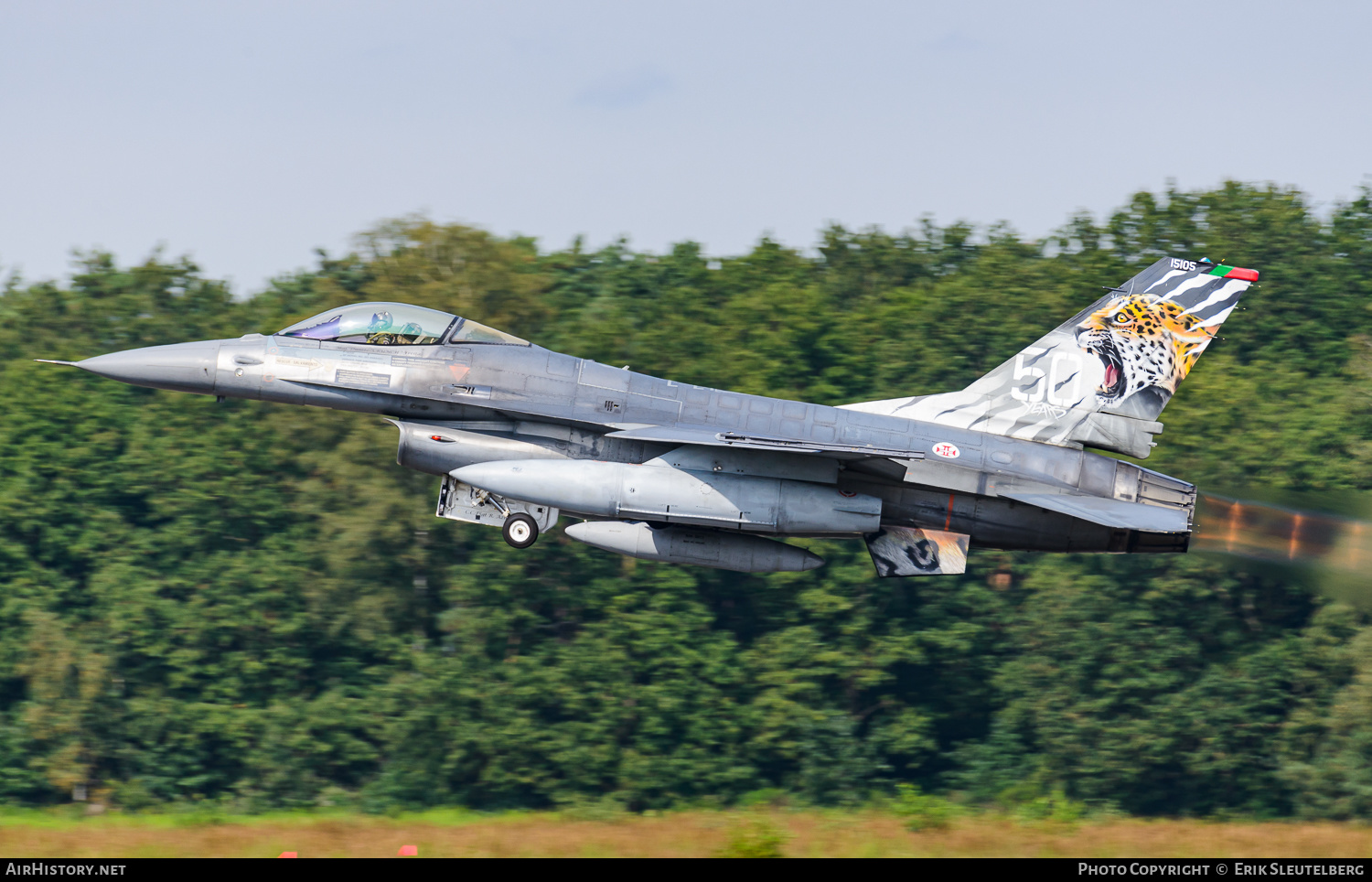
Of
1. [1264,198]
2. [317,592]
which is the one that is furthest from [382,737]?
[1264,198]

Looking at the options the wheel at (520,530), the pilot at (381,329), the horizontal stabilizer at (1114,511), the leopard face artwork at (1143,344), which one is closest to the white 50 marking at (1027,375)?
the leopard face artwork at (1143,344)

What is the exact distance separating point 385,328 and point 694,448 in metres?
4.42

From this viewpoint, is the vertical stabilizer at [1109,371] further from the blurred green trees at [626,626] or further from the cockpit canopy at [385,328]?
the blurred green trees at [626,626]

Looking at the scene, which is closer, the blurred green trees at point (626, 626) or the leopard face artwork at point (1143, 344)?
the leopard face artwork at point (1143, 344)

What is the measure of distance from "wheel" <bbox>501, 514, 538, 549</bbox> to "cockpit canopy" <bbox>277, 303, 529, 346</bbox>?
2352 millimetres

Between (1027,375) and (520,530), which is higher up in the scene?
(1027,375)

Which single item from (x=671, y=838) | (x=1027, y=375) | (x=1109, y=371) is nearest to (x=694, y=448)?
(x=671, y=838)

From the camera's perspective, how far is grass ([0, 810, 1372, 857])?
14.2 metres

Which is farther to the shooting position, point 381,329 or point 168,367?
point 381,329

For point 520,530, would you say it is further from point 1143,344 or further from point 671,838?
point 1143,344

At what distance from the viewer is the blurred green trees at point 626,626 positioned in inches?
1328

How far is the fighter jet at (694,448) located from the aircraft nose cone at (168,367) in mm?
26

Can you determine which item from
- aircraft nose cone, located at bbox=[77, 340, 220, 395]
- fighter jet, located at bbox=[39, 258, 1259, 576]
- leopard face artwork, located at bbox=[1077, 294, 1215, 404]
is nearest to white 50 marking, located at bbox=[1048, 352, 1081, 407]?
leopard face artwork, located at bbox=[1077, 294, 1215, 404]

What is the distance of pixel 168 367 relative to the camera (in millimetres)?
17516
